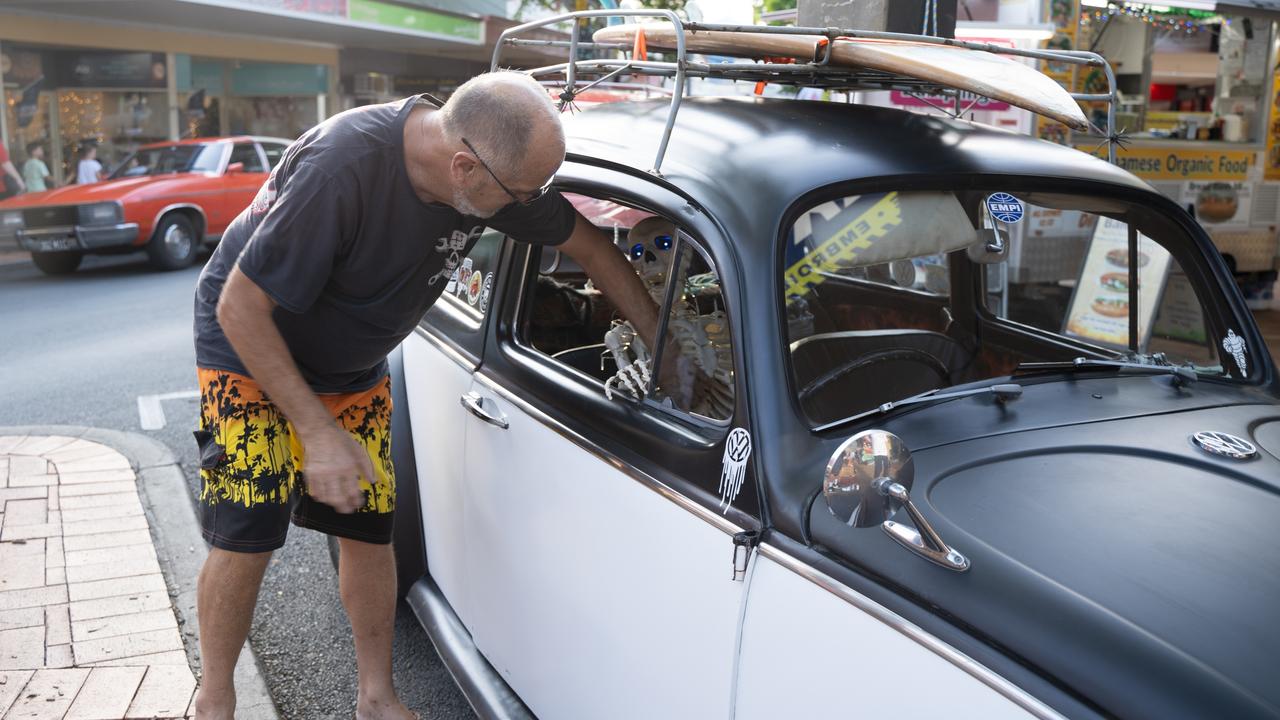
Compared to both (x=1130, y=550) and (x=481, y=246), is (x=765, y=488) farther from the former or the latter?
(x=481, y=246)

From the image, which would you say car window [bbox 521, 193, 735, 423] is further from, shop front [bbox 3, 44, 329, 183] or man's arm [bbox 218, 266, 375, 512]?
shop front [bbox 3, 44, 329, 183]

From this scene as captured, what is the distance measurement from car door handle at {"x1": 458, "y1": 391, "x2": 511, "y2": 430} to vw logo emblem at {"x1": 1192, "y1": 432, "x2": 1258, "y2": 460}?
1536mm

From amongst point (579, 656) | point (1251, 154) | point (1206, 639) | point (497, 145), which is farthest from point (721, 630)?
point (1251, 154)

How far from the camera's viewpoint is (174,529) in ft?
14.8

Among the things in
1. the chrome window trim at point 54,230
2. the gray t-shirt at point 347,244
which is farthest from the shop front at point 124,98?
the gray t-shirt at point 347,244

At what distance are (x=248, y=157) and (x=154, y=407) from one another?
30.6 feet

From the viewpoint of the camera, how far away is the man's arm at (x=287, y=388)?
7.61 ft

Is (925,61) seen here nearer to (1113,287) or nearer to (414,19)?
(1113,287)

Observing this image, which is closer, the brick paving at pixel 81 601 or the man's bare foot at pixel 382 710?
the man's bare foot at pixel 382 710

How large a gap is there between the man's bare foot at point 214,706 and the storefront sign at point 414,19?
740 inches

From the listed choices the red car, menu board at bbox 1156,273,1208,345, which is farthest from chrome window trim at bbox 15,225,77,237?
menu board at bbox 1156,273,1208,345

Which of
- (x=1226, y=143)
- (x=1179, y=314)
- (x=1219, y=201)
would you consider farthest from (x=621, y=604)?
(x=1226, y=143)

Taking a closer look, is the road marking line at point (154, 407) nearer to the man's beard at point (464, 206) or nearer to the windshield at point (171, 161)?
the man's beard at point (464, 206)

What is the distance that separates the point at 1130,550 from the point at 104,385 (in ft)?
22.8
